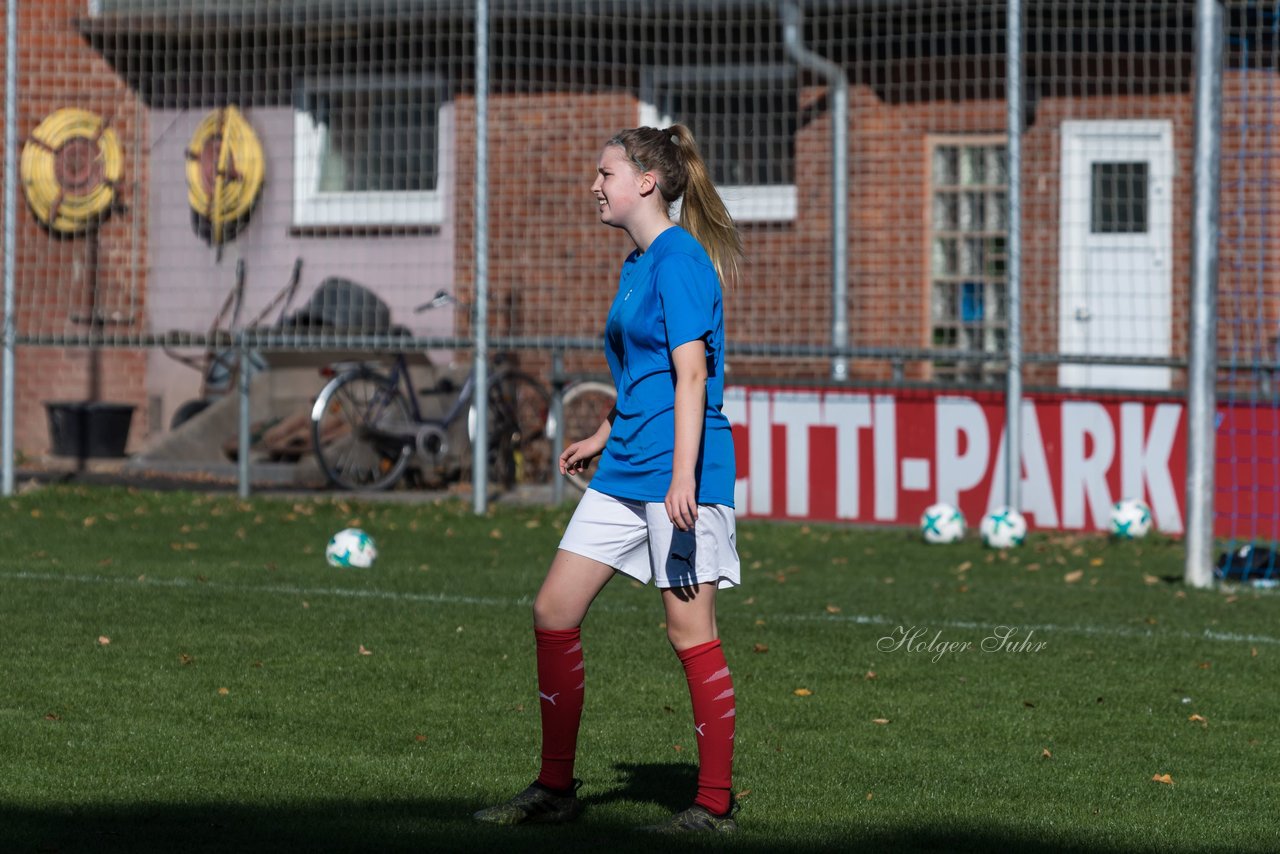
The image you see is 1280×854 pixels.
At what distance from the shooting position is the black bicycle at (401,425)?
14.4 meters

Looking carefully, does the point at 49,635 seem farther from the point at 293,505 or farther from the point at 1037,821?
the point at 293,505

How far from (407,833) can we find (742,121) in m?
12.1

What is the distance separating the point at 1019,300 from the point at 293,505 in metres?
5.19

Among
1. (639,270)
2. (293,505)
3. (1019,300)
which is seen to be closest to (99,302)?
(293,505)

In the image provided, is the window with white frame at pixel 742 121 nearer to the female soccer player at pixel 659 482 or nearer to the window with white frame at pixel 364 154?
the window with white frame at pixel 364 154

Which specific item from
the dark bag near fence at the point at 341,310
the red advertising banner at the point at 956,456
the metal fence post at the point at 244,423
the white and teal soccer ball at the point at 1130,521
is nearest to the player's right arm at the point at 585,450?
the white and teal soccer ball at the point at 1130,521

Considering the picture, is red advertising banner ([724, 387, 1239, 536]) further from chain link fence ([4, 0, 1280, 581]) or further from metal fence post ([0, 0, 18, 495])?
metal fence post ([0, 0, 18, 495])

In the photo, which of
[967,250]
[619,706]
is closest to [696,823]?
[619,706]

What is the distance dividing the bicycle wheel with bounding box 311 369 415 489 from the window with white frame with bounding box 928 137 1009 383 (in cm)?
428

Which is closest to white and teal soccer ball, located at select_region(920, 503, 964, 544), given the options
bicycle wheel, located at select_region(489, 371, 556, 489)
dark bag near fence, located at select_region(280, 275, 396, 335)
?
bicycle wheel, located at select_region(489, 371, 556, 489)

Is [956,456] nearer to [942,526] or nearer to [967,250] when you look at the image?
[942,526]

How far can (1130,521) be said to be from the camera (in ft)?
39.0

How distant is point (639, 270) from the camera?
474cm

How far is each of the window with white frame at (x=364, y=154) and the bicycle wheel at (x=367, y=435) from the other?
1.42 m
